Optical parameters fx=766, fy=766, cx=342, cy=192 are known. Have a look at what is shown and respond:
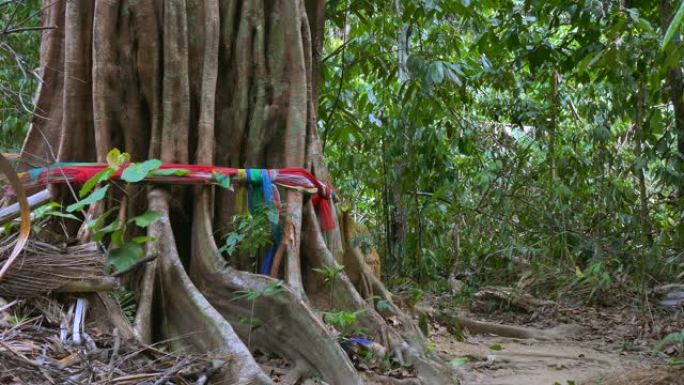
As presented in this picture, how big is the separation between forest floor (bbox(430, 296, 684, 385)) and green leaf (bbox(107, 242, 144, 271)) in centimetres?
154

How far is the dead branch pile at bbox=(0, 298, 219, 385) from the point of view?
2303 millimetres

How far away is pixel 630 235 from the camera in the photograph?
21.9ft

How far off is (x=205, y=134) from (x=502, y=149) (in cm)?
465

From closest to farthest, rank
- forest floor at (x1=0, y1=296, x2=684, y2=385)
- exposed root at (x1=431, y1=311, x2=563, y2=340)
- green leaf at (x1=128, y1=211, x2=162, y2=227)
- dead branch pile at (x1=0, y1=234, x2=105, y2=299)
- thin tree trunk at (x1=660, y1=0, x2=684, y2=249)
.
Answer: forest floor at (x1=0, y1=296, x2=684, y2=385), dead branch pile at (x1=0, y1=234, x2=105, y2=299), green leaf at (x1=128, y1=211, x2=162, y2=227), exposed root at (x1=431, y1=311, x2=563, y2=340), thin tree trunk at (x1=660, y1=0, x2=684, y2=249)

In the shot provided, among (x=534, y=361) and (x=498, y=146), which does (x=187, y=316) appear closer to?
(x=534, y=361)

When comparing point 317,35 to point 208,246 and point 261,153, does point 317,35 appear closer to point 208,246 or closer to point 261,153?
point 261,153

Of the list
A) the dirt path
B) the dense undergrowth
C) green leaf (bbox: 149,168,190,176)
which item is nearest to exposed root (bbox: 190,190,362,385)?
green leaf (bbox: 149,168,190,176)

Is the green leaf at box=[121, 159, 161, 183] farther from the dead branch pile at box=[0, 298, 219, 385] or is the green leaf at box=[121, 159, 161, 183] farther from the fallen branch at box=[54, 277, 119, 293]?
the dead branch pile at box=[0, 298, 219, 385]

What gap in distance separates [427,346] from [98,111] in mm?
1993

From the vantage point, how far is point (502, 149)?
790 centimetres

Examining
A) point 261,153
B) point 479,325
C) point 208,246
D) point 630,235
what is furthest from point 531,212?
point 208,246

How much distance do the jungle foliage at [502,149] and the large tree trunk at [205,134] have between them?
4.92ft

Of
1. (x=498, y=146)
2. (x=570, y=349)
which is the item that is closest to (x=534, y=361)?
(x=570, y=349)

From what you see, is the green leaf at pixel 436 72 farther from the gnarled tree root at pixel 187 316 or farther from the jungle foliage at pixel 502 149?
the gnarled tree root at pixel 187 316
